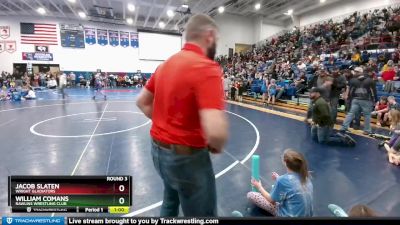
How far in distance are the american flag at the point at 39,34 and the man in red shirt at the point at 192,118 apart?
31.3m

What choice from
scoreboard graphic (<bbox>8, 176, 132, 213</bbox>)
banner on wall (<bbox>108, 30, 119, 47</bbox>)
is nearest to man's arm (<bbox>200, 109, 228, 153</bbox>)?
scoreboard graphic (<bbox>8, 176, 132, 213</bbox>)

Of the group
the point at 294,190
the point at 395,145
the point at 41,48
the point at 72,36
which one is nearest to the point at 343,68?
the point at 395,145

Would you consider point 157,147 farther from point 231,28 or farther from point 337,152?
point 231,28

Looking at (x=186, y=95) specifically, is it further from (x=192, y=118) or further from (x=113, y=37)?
(x=113, y=37)

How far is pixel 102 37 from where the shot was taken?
1190 inches

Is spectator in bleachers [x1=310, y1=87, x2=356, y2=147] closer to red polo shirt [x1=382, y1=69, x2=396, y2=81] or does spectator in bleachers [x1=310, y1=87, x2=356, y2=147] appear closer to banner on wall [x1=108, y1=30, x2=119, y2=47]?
red polo shirt [x1=382, y1=69, x2=396, y2=81]

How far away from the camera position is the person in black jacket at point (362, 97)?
7492mm

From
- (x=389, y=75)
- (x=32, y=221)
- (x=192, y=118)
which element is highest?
(x=389, y=75)

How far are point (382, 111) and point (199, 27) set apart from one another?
361 inches

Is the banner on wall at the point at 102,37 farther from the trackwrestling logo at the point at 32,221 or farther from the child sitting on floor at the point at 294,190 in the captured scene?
the trackwrestling logo at the point at 32,221

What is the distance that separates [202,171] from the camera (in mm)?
1607

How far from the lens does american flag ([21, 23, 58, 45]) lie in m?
27.2

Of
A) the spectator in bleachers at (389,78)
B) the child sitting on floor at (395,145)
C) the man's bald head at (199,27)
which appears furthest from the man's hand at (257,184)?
the spectator in bleachers at (389,78)

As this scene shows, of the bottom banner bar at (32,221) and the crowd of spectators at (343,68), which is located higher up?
the crowd of spectators at (343,68)
